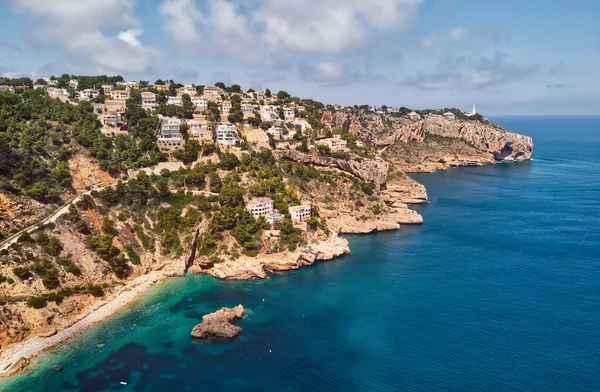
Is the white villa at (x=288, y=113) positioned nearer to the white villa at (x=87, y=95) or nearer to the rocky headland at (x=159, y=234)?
the rocky headland at (x=159, y=234)

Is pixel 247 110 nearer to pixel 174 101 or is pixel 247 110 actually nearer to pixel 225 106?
pixel 225 106

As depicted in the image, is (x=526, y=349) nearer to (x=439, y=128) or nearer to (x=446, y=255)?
(x=446, y=255)

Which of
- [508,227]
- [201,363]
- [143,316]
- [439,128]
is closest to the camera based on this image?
[201,363]

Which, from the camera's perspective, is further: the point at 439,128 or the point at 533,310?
the point at 439,128

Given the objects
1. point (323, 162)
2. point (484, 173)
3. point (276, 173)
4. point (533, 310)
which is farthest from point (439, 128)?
point (533, 310)

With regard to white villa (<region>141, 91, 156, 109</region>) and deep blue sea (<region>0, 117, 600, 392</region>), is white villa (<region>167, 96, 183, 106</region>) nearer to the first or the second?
white villa (<region>141, 91, 156, 109</region>)

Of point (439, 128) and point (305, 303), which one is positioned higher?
point (439, 128)

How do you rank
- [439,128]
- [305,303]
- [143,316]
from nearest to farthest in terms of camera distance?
1. [143,316]
2. [305,303]
3. [439,128]

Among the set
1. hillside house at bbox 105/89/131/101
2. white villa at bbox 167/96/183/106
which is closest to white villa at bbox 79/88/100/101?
hillside house at bbox 105/89/131/101

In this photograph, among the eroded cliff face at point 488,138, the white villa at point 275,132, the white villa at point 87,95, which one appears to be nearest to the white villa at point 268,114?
the white villa at point 275,132
